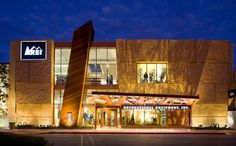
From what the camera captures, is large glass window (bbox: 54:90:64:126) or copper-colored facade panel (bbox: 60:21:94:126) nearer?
copper-colored facade panel (bbox: 60:21:94:126)

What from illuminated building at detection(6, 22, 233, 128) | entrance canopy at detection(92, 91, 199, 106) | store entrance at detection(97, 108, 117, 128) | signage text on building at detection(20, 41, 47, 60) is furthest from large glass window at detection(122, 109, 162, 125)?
signage text on building at detection(20, 41, 47, 60)

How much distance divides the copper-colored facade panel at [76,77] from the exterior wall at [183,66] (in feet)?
12.7

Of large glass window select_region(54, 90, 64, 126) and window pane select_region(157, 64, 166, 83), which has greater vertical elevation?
window pane select_region(157, 64, 166, 83)

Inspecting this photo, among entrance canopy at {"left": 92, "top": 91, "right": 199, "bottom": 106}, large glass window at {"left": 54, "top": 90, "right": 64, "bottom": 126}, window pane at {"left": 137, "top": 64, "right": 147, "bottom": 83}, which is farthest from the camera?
large glass window at {"left": 54, "top": 90, "right": 64, "bottom": 126}

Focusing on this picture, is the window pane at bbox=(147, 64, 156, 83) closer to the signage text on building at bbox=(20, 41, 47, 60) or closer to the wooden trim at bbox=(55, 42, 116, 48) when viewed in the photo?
the wooden trim at bbox=(55, 42, 116, 48)

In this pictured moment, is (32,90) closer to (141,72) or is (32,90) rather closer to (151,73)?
(141,72)

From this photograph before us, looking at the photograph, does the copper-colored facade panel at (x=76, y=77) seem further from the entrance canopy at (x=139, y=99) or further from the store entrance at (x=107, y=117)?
the store entrance at (x=107, y=117)

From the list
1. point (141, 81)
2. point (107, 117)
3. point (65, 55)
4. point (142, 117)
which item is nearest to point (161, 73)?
point (141, 81)

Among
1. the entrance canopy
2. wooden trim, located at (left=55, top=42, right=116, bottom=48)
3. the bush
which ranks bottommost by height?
the bush

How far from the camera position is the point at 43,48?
51188mm

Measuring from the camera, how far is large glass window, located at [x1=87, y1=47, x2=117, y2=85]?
52.8 metres

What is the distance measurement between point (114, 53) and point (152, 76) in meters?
5.15

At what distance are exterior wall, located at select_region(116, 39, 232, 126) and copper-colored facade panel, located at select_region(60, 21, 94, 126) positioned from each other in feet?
12.7

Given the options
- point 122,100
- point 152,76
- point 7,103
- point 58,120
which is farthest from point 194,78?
point 7,103
